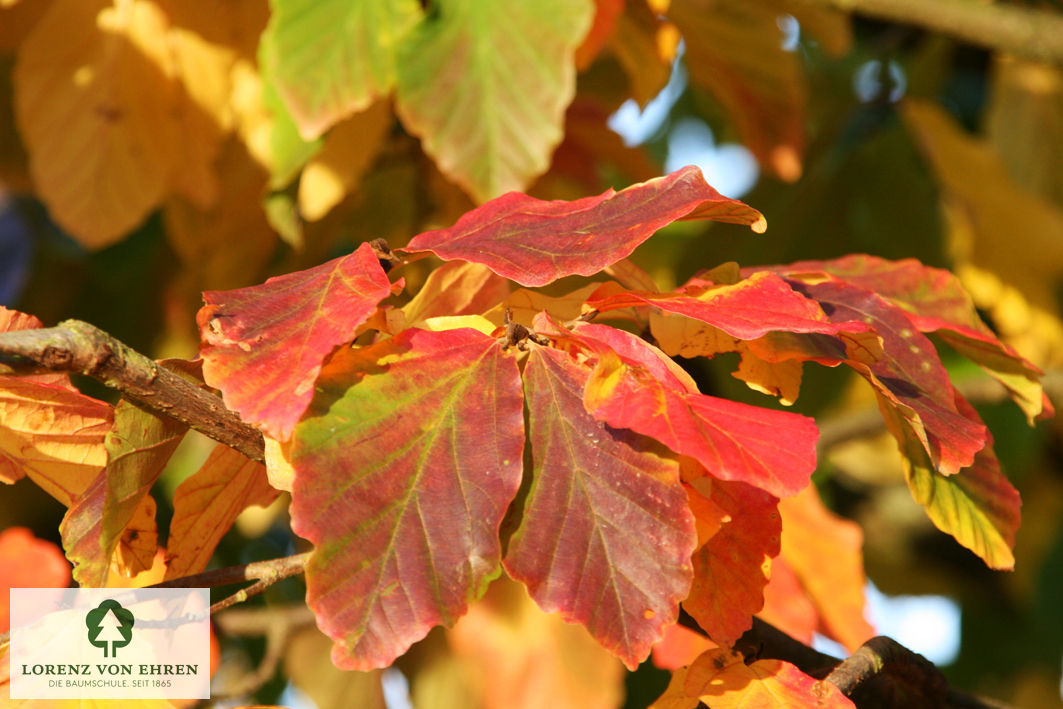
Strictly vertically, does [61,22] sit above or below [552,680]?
above

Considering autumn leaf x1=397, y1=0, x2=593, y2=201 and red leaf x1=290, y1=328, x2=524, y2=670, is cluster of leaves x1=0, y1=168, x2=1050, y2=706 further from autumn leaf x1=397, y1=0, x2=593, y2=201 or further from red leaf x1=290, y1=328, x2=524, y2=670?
autumn leaf x1=397, y1=0, x2=593, y2=201

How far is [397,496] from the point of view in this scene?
36 cm

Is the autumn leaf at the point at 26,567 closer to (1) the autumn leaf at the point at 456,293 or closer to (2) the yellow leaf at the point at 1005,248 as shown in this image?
(1) the autumn leaf at the point at 456,293

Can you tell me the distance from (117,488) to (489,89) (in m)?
0.47

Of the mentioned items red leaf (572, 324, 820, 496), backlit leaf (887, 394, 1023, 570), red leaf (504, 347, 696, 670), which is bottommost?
backlit leaf (887, 394, 1023, 570)

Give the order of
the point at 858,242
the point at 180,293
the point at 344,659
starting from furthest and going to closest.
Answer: the point at 858,242
the point at 180,293
the point at 344,659

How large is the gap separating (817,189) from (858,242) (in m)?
0.09

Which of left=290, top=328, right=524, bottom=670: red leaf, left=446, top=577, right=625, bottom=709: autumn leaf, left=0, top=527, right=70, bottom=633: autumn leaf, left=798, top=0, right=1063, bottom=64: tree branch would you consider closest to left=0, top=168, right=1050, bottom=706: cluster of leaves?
left=290, top=328, right=524, bottom=670: red leaf

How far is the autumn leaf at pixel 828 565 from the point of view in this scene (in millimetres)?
714

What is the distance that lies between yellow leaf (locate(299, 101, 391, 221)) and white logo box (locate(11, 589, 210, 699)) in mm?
445

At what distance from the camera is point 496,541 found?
356 mm

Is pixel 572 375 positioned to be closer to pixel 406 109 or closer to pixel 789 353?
pixel 789 353

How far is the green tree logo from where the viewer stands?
17.0 inches

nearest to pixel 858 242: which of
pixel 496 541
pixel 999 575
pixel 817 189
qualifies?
pixel 817 189
